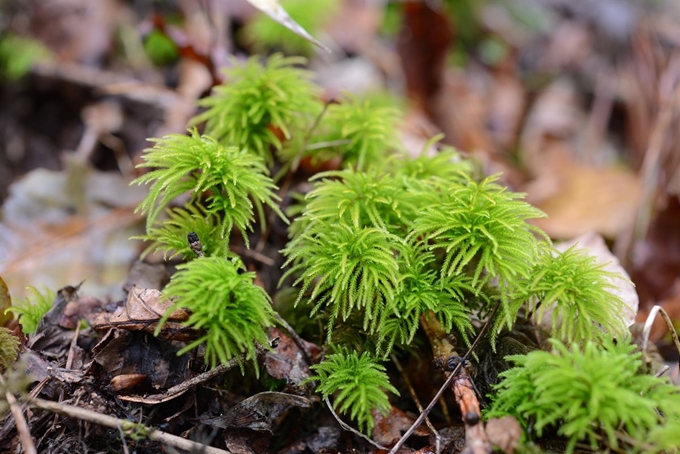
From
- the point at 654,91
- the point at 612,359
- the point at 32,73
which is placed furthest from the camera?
the point at 654,91

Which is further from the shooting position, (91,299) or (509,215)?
(91,299)

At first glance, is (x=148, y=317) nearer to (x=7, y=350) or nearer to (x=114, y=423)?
(x=114, y=423)

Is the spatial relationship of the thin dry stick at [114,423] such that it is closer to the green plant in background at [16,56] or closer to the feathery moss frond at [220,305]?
the feathery moss frond at [220,305]

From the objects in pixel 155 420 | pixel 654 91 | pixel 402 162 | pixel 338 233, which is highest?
pixel 654 91

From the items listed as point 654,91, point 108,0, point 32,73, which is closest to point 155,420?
point 32,73

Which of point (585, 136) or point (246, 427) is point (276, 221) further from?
point (585, 136)

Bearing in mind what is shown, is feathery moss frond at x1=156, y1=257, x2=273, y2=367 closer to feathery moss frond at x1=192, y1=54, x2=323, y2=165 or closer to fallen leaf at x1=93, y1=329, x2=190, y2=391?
fallen leaf at x1=93, y1=329, x2=190, y2=391

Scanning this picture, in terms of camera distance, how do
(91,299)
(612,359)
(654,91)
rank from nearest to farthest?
(612,359), (91,299), (654,91)

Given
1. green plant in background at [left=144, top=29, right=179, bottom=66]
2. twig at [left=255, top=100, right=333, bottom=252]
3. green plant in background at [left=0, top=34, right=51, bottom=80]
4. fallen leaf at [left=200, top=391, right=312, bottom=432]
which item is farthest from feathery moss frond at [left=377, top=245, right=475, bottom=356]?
green plant in background at [left=0, top=34, right=51, bottom=80]

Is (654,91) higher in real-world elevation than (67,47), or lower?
higher
